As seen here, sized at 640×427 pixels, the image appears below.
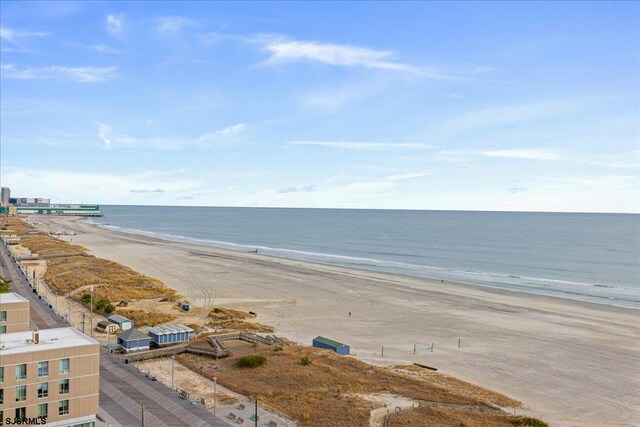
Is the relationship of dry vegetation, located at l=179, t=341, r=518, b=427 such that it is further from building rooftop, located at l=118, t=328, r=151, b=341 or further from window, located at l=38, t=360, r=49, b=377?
window, located at l=38, t=360, r=49, b=377

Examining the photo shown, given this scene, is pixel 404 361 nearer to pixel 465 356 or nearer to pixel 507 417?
pixel 465 356

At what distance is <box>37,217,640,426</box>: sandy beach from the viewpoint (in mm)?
49094

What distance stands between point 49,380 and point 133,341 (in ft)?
72.6

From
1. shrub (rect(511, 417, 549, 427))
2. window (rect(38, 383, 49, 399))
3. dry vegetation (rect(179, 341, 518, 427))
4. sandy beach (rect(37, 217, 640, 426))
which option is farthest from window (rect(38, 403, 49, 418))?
sandy beach (rect(37, 217, 640, 426))

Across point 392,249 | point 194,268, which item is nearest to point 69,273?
point 194,268

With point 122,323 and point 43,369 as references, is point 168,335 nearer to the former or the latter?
point 122,323

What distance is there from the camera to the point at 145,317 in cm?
6831

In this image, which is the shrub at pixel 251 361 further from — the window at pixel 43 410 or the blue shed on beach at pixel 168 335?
the window at pixel 43 410

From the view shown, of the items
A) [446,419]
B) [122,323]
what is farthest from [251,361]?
[122,323]

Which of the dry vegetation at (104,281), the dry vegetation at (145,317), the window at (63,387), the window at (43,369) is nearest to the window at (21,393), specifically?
the window at (43,369)

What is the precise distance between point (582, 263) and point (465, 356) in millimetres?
107841

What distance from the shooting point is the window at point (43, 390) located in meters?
30.6

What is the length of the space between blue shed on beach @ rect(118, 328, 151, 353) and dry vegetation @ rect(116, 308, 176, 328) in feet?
40.2

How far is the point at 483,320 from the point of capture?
77000 mm
